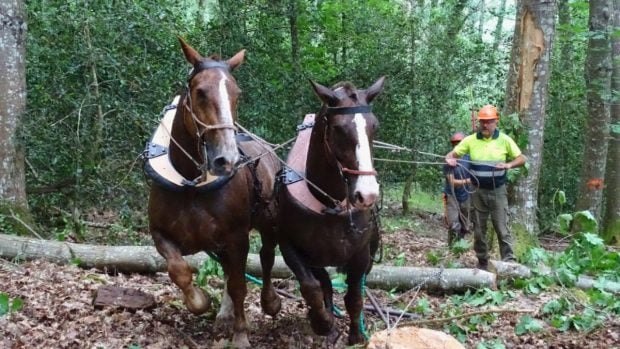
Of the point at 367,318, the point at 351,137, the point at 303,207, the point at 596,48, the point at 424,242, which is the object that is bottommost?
the point at 424,242

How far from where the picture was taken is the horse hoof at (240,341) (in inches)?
212

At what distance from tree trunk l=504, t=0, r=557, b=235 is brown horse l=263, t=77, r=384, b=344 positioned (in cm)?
438

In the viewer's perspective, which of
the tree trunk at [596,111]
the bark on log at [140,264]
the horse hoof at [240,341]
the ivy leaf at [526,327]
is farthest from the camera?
the tree trunk at [596,111]

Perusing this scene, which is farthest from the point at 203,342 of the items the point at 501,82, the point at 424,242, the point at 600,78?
the point at 501,82

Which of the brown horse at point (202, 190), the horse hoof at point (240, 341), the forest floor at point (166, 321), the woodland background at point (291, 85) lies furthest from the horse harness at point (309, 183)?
the woodland background at point (291, 85)

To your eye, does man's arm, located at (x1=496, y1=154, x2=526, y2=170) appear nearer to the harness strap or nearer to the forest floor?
the forest floor

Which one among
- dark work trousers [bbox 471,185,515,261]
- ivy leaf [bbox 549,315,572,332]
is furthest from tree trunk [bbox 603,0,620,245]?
ivy leaf [bbox 549,315,572,332]

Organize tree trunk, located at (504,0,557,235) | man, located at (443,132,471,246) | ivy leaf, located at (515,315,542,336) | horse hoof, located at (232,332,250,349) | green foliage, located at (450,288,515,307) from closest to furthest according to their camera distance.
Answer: horse hoof, located at (232,332,250,349) → ivy leaf, located at (515,315,542,336) → green foliage, located at (450,288,515,307) → tree trunk, located at (504,0,557,235) → man, located at (443,132,471,246)

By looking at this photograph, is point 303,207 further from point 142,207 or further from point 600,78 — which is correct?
point 600,78

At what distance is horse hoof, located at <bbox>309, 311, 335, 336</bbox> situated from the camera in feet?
17.3

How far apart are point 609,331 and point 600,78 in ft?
27.8

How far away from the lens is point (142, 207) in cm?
968

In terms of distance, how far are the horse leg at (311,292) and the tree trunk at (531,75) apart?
481 centimetres

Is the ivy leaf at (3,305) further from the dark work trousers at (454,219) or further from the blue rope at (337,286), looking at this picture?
the dark work trousers at (454,219)
